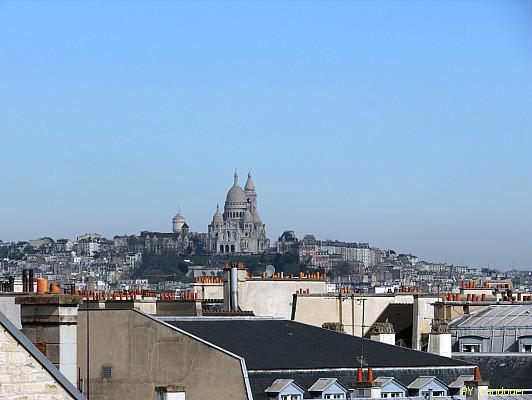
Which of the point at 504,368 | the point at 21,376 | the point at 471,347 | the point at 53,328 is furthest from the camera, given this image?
the point at 471,347

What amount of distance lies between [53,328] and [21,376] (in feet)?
6.49

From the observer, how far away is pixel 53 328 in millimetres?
15672

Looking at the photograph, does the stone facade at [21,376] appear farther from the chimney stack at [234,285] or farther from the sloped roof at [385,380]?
the chimney stack at [234,285]

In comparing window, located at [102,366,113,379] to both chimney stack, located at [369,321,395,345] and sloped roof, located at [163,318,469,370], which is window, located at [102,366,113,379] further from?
chimney stack, located at [369,321,395,345]

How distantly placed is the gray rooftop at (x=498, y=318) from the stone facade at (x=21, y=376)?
98.2 ft

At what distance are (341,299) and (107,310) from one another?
23.4m

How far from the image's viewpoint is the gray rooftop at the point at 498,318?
143ft

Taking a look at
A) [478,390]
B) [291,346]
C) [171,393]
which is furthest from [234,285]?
[171,393]

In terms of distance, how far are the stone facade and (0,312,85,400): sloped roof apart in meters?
0.03

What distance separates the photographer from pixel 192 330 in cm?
2969

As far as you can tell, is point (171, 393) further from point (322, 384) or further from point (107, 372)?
point (322, 384)

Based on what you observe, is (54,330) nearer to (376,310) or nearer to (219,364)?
(219,364)

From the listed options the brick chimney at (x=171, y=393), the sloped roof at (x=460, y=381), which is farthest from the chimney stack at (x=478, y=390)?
the brick chimney at (x=171, y=393)

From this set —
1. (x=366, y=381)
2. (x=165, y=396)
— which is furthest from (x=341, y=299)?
(x=165, y=396)
